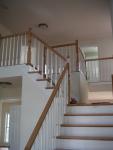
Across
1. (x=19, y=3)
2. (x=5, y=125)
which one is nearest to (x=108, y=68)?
(x=19, y=3)

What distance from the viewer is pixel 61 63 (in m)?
6.27

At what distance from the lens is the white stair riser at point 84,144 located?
12.7 ft

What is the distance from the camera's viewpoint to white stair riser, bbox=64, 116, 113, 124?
4.51m

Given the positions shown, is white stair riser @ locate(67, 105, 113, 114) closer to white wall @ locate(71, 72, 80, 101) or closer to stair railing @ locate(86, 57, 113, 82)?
white wall @ locate(71, 72, 80, 101)

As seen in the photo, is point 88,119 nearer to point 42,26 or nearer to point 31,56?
point 31,56

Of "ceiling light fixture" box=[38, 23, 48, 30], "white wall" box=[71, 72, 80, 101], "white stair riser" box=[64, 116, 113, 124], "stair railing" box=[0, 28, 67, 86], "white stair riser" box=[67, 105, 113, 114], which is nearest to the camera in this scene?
"white stair riser" box=[64, 116, 113, 124]

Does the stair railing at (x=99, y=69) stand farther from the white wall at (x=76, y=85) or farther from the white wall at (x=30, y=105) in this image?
the white wall at (x=30, y=105)

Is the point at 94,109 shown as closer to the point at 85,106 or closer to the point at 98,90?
the point at 85,106

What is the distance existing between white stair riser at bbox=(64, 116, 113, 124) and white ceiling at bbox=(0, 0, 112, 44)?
11.2ft

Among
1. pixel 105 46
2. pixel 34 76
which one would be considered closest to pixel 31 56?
pixel 34 76

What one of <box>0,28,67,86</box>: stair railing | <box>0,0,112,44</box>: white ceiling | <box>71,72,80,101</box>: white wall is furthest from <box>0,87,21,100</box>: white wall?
<box>71,72,80,101</box>: white wall

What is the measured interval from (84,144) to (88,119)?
718 millimetres

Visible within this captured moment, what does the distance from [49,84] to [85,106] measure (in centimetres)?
114

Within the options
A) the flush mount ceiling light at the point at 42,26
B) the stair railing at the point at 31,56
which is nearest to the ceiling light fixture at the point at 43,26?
the flush mount ceiling light at the point at 42,26
